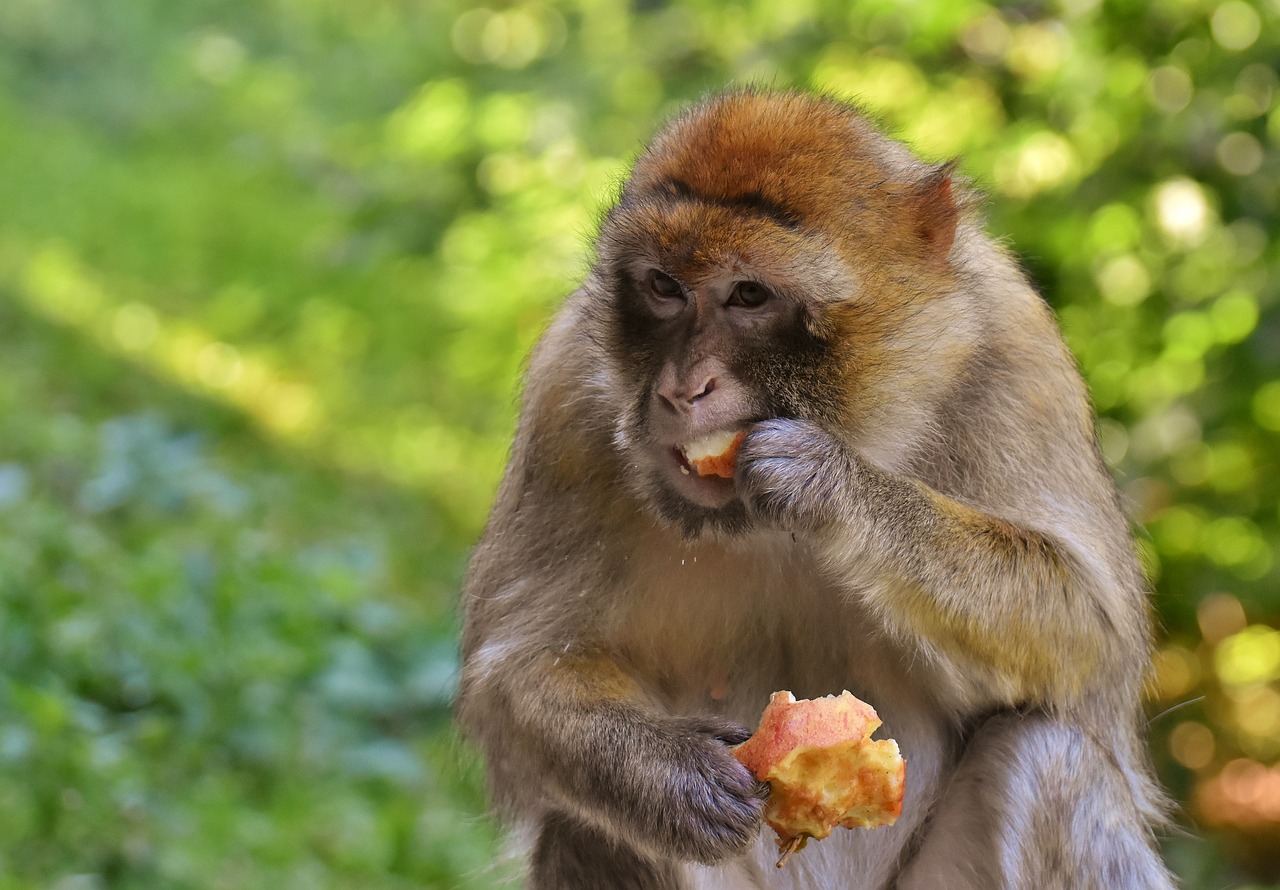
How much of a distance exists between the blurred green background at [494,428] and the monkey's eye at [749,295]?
2.55ft

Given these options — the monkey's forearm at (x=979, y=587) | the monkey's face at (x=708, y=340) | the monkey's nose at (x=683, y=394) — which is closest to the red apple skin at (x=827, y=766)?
the monkey's forearm at (x=979, y=587)

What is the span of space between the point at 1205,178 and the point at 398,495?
4.02m

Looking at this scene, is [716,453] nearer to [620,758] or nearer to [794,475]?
[794,475]

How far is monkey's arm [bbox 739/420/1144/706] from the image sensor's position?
9.74ft

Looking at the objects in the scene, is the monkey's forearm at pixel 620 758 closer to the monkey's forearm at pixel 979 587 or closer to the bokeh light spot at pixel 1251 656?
the monkey's forearm at pixel 979 587

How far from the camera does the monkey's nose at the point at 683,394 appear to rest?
2.89 m

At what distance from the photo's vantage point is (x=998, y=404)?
334cm

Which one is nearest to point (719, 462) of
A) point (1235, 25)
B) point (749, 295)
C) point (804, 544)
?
point (749, 295)

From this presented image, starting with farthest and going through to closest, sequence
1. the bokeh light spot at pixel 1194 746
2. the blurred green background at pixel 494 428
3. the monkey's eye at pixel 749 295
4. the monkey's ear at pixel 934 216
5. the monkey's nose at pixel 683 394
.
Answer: the bokeh light spot at pixel 1194 746 → the blurred green background at pixel 494 428 → the monkey's ear at pixel 934 216 → the monkey's eye at pixel 749 295 → the monkey's nose at pixel 683 394

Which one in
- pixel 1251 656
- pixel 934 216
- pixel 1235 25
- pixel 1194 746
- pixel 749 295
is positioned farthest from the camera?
pixel 1194 746

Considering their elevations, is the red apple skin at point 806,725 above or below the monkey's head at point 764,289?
below

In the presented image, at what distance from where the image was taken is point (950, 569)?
308cm

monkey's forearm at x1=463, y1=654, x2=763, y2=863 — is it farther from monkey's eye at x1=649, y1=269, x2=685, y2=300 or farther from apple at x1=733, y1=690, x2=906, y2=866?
monkey's eye at x1=649, y1=269, x2=685, y2=300

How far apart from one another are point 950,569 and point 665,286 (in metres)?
0.73
